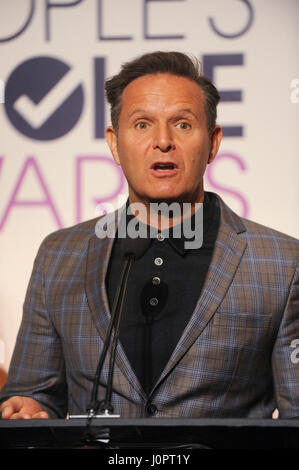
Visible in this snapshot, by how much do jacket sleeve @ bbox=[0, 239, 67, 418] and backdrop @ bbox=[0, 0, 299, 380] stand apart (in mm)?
612

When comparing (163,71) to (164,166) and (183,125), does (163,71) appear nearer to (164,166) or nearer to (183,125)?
(183,125)

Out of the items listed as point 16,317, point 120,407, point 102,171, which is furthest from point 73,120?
point 120,407

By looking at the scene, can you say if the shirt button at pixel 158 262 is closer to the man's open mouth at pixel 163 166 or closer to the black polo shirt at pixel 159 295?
the black polo shirt at pixel 159 295

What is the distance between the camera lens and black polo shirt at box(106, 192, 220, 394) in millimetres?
2221

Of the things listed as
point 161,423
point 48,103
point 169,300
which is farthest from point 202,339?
point 48,103

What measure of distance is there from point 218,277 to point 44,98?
122 centimetres

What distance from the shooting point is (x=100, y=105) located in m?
3.04

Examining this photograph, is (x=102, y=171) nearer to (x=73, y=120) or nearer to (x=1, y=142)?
(x=73, y=120)

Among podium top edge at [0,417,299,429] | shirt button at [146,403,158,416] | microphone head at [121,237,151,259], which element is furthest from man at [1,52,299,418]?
podium top edge at [0,417,299,429]

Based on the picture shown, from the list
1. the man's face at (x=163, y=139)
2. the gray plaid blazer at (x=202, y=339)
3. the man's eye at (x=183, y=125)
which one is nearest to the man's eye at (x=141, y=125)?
the man's face at (x=163, y=139)

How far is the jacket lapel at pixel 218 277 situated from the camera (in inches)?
86.2
